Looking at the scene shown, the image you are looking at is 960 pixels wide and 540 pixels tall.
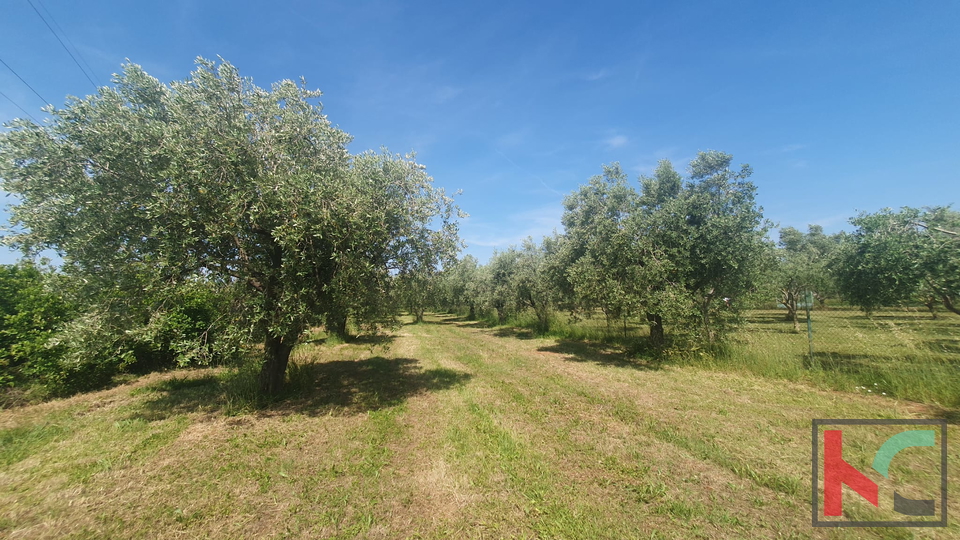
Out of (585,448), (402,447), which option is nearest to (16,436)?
(402,447)

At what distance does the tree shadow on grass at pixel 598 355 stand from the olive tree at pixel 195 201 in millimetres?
10713

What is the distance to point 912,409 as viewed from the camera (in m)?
7.01

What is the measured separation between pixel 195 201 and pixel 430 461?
706cm

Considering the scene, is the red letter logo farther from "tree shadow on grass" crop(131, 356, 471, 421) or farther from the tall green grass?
"tree shadow on grass" crop(131, 356, 471, 421)

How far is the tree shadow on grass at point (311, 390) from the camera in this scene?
7621 mm

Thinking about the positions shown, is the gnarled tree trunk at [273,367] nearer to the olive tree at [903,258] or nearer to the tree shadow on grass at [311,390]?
the tree shadow on grass at [311,390]

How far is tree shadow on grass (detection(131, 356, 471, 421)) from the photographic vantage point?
25.0 ft

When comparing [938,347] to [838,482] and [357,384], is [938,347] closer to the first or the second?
[838,482]

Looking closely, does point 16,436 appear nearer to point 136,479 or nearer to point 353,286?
point 136,479

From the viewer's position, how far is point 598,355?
1501 cm

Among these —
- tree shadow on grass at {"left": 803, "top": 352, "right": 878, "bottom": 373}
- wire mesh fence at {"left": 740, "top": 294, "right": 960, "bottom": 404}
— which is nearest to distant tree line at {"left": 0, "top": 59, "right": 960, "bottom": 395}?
wire mesh fence at {"left": 740, "top": 294, "right": 960, "bottom": 404}

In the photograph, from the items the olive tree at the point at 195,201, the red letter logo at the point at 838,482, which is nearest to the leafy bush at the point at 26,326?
the olive tree at the point at 195,201

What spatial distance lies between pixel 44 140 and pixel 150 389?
268 inches

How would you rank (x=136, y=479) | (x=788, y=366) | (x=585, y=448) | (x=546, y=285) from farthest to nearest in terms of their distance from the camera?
(x=546, y=285), (x=788, y=366), (x=585, y=448), (x=136, y=479)
